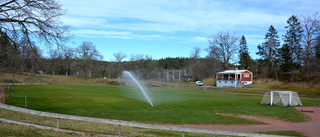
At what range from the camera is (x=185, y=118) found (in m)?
18.8

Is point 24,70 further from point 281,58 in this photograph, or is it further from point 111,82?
point 281,58

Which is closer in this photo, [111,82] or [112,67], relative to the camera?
[111,82]

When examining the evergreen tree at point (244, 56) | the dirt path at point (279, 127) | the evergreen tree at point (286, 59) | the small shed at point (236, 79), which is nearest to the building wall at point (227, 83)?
the small shed at point (236, 79)

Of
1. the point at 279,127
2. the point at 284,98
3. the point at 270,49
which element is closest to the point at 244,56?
the point at 270,49

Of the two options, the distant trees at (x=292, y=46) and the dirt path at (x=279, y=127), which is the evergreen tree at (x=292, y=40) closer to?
the distant trees at (x=292, y=46)

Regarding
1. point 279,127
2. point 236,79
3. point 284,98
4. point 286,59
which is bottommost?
point 279,127

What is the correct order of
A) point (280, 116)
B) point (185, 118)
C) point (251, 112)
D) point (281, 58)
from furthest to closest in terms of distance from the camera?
point (281, 58), point (251, 112), point (280, 116), point (185, 118)

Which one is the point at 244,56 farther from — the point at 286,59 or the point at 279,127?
the point at 279,127

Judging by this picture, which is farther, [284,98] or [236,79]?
[236,79]

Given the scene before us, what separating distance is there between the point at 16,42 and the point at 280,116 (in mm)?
20901

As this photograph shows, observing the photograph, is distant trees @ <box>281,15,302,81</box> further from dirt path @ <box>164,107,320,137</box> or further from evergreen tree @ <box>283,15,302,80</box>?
dirt path @ <box>164,107,320,137</box>

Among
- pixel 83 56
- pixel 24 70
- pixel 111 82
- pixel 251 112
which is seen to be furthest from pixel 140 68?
pixel 24 70

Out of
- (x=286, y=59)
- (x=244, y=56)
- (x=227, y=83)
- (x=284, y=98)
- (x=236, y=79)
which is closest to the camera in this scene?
(x=284, y=98)

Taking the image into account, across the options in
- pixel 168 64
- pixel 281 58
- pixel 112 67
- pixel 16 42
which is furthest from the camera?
pixel 168 64
